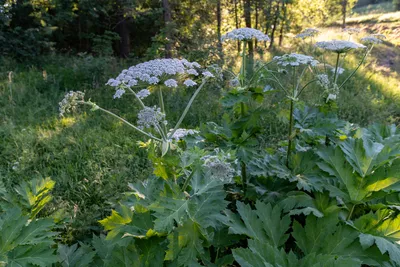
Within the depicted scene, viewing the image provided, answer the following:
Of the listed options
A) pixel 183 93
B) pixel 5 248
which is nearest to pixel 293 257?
pixel 5 248

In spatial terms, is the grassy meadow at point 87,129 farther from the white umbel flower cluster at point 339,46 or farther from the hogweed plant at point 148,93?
the hogweed plant at point 148,93

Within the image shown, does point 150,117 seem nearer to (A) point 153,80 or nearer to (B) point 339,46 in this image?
(A) point 153,80

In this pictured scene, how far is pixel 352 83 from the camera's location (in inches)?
286

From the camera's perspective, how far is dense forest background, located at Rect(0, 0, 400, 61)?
8289mm

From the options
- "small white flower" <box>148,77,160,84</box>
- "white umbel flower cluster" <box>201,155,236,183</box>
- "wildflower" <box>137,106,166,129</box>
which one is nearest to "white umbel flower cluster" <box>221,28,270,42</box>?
"small white flower" <box>148,77,160,84</box>

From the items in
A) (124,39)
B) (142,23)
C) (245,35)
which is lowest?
(124,39)

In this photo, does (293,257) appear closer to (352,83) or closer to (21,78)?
(352,83)

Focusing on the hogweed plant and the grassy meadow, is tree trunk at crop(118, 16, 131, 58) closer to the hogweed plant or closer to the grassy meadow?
the grassy meadow

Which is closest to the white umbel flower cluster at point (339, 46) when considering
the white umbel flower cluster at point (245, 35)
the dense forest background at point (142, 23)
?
the white umbel flower cluster at point (245, 35)

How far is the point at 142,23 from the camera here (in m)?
12.3

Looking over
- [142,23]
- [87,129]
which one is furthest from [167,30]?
[142,23]

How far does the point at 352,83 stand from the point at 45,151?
6.37 meters

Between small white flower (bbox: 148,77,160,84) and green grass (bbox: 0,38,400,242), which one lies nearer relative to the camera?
small white flower (bbox: 148,77,160,84)

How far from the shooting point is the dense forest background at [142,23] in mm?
8289
